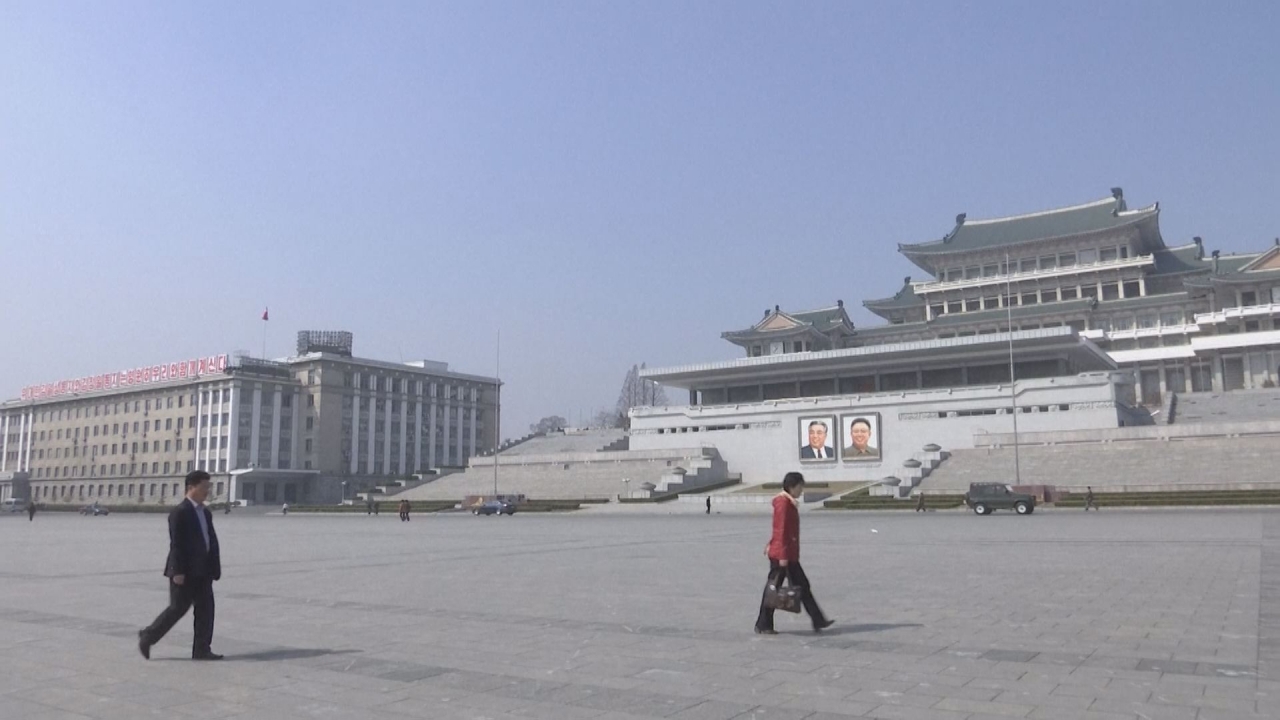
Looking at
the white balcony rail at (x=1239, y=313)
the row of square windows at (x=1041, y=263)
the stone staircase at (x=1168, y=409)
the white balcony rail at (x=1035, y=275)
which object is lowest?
the stone staircase at (x=1168, y=409)

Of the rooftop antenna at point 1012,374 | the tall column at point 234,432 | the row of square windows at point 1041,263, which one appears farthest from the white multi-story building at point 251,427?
the rooftop antenna at point 1012,374

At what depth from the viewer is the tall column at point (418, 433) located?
92938mm

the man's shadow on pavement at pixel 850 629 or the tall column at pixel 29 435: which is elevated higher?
the tall column at pixel 29 435

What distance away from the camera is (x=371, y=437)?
8881cm

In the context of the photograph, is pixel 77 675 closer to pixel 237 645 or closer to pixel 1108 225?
pixel 237 645

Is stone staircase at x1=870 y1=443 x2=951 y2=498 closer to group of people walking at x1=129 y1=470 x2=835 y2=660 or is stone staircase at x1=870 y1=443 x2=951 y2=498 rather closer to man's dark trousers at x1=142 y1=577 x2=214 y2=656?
group of people walking at x1=129 y1=470 x2=835 y2=660

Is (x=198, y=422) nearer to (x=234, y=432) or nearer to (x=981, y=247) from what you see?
(x=234, y=432)

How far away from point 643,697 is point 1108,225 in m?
70.6

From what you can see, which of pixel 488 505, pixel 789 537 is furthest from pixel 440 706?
pixel 488 505

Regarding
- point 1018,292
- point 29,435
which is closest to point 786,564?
point 1018,292

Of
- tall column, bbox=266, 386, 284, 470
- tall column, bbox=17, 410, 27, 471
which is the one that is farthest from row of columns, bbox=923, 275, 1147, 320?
tall column, bbox=17, 410, 27, 471

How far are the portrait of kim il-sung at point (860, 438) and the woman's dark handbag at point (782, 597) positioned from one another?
4964 cm

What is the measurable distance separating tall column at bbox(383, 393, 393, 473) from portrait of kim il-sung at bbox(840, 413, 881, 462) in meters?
48.2

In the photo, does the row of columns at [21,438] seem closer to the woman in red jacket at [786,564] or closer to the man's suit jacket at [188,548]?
the man's suit jacket at [188,548]
